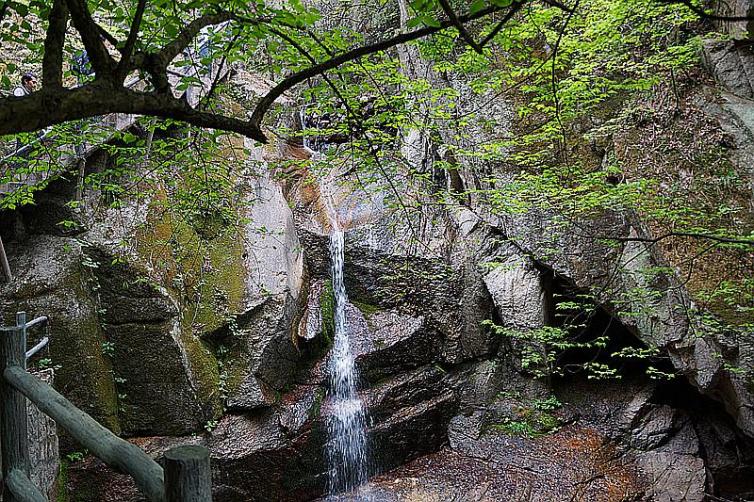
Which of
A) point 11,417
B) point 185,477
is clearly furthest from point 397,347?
point 185,477

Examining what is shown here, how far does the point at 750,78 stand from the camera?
5820mm

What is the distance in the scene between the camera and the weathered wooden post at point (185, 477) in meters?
1.21

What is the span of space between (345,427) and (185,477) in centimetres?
642

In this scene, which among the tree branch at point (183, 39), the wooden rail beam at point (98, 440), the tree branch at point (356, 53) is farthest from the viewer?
the tree branch at point (183, 39)

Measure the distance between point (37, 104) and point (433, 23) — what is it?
55.5 inches

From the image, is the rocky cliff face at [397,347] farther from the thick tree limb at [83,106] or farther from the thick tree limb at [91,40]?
the thick tree limb at [91,40]

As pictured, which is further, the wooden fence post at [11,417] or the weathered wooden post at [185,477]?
the wooden fence post at [11,417]

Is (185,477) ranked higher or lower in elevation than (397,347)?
higher

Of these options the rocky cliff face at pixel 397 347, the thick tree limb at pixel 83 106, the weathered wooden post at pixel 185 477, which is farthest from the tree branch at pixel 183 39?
the rocky cliff face at pixel 397 347

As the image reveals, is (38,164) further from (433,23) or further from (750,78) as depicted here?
(750,78)

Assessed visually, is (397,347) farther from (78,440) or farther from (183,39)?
(78,440)

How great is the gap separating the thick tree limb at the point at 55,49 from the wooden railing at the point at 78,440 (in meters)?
1.13

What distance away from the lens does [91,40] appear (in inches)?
67.7

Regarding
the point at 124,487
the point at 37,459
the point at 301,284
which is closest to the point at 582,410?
the point at 301,284
